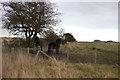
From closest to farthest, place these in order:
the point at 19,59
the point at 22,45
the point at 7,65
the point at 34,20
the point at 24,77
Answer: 1. the point at 24,77
2. the point at 7,65
3. the point at 19,59
4. the point at 34,20
5. the point at 22,45

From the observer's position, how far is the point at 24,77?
10.2 m

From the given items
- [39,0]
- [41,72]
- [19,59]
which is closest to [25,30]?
[39,0]

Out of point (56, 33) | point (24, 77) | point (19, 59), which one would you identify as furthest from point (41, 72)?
point (56, 33)

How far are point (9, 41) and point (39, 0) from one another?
19.6 ft

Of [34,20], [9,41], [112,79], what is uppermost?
[34,20]

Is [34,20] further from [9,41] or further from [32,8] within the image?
[9,41]

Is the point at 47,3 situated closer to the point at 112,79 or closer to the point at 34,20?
the point at 34,20

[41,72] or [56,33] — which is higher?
[56,33]

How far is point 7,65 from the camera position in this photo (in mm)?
12523

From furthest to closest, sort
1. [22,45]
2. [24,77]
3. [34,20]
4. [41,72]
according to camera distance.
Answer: [22,45] < [34,20] < [41,72] < [24,77]

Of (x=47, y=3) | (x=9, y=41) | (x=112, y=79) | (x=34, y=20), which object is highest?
(x=47, y=3)

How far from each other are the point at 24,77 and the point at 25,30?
1540cm

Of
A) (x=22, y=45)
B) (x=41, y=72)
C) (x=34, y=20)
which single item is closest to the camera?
(x=41, y=72)

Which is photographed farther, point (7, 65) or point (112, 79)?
point (7, 65)
